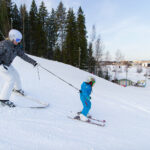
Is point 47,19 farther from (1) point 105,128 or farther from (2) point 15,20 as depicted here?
(1) point 105,128

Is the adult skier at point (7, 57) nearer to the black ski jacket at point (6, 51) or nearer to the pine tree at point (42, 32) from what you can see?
the black ski jacket at point (6, 51)

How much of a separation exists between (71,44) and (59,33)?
461 centimetres

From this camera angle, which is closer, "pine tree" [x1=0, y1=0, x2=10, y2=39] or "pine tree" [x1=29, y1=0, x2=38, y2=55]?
"pine tree" [x1=0, y1=0, x2=10, y2=39]

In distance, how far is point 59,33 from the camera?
25.1 meters

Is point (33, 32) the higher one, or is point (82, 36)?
point (33, 32)

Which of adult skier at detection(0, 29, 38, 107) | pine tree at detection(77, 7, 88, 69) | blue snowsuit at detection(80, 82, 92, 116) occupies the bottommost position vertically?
blue snowsuit at detection(80, 82, 92, 116)

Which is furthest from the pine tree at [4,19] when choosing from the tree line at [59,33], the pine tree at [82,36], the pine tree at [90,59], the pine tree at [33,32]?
the pine tree at [90,59]

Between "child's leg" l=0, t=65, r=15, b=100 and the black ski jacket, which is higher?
the black ski jacket

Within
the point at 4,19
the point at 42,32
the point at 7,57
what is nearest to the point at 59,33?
the point at 42,32

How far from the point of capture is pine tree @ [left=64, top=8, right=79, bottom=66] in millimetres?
22719

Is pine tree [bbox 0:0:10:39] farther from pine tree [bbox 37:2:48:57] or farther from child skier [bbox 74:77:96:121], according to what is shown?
child skier [bbox 74:77:96:121]

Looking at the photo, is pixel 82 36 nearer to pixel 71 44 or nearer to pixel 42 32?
pixel 71 44

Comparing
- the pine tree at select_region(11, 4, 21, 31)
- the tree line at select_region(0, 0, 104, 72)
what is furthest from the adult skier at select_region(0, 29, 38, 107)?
the pine tree at select_region(11, 4, 21, 31)

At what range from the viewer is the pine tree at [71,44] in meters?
22.7
